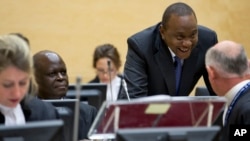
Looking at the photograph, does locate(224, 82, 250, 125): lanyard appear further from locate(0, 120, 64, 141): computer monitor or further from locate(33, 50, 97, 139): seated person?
locate(33, 50, 97, 139): seated person

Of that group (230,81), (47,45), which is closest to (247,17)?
(47,45)

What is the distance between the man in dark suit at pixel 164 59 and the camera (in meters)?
3.48

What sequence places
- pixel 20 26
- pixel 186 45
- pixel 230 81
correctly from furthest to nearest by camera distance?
pixel 20 26
pixel 186 45
pixel 230 81

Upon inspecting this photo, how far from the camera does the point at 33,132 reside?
1.89m

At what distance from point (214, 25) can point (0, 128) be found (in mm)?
5282

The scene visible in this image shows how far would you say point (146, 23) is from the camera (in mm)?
6633

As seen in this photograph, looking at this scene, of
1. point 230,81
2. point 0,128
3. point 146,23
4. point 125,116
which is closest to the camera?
point 0,128

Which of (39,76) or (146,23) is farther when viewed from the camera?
(146,23)

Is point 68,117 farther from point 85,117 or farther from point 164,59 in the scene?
point 164,59

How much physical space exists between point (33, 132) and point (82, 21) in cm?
460

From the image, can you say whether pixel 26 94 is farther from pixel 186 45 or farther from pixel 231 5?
pixel 231 5

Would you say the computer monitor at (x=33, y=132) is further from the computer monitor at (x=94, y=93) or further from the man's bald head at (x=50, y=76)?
the man's bald head at (x=50, y=76)

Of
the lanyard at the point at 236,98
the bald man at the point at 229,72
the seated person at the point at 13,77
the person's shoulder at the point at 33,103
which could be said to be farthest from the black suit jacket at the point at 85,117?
the lanyard at the point at 236,98

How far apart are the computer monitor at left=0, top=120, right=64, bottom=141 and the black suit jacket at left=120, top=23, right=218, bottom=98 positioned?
159cm
